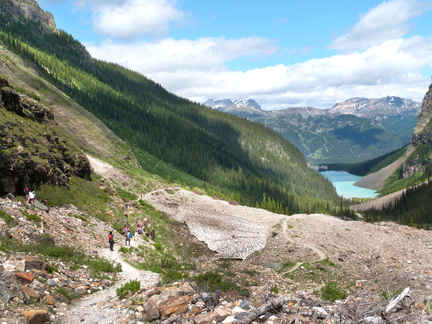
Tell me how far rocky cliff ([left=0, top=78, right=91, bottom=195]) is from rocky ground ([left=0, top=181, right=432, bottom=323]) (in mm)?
4766

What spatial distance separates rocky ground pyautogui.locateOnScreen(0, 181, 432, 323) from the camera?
12.2 meters

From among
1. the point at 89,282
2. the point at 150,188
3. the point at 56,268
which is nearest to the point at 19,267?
the point at 56,268

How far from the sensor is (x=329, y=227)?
2366 inches

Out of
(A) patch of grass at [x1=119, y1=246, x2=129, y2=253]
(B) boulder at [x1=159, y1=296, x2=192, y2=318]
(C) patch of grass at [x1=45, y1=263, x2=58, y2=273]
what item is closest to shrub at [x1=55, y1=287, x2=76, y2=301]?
(C) patch of grass at [x1=45, y1=263, x2=58, y2=273]

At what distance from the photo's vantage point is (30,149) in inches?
1325

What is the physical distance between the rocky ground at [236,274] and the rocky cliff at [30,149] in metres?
4.77

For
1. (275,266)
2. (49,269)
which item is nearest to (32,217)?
(49,269)

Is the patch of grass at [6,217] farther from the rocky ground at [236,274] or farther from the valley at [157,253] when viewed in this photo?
the rocky ground at [236,274]

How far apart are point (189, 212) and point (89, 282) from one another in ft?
142

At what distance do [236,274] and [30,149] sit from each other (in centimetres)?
2987

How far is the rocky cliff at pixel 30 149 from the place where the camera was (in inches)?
1108

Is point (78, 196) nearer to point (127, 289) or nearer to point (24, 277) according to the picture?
point (127, 289)

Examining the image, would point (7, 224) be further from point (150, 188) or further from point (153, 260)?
point (150, 188)

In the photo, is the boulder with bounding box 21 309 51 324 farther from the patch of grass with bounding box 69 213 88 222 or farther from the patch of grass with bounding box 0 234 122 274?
the patch of grass with bounding box 69 213 88 222
